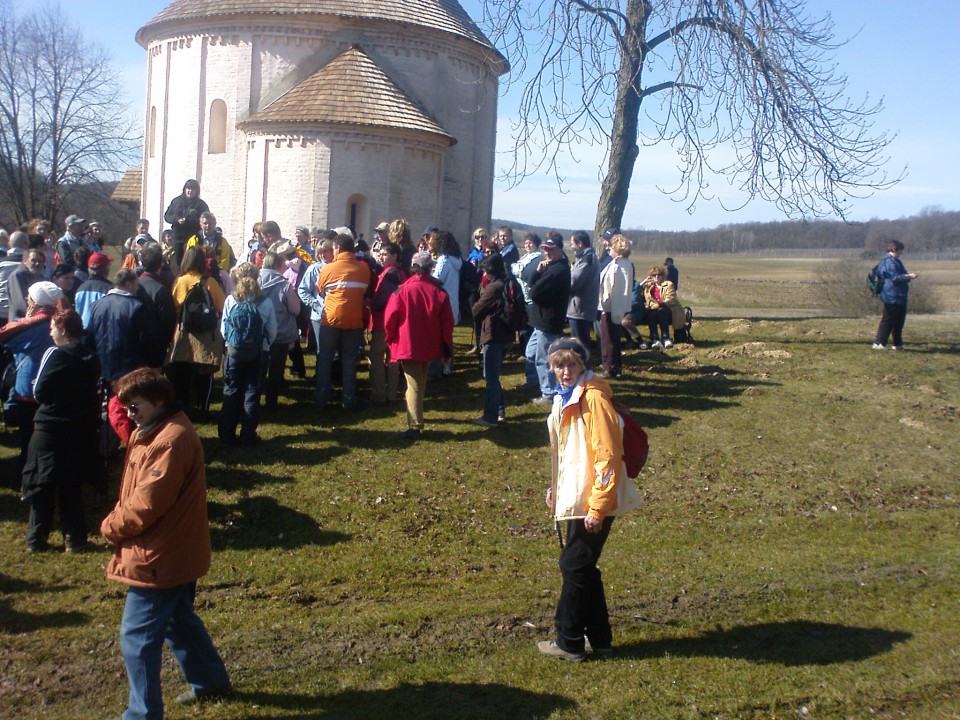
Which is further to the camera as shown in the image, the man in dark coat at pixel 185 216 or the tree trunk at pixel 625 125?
the tree trunk at pixel 625 125

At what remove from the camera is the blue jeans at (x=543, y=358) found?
10.1 m

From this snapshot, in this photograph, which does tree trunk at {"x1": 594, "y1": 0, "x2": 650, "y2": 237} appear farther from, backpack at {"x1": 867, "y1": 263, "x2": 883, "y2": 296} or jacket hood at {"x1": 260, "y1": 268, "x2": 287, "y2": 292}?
jacket hood at {"x1": 260, "y1": 268, "x2": 287, "y2": 292}

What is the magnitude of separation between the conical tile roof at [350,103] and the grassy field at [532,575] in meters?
13.3

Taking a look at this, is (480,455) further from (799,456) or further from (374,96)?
(374,96)

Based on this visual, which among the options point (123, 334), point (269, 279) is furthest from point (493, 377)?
point (123, 334)

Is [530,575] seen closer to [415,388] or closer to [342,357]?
[415,388]

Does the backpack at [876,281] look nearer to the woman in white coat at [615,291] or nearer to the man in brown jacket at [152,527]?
the woman in white coat at [615,291]

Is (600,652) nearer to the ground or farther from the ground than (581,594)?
nearer to the ground

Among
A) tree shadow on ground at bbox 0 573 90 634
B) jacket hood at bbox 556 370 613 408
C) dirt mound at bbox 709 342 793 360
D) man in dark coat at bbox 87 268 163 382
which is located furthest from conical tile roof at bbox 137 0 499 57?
jacket hood at bbox 556 370 613 408

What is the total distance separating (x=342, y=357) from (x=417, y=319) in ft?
5.91

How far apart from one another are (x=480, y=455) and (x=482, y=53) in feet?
66.4

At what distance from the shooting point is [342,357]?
10.8 m

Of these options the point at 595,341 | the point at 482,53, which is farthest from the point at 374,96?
the point at 595,341

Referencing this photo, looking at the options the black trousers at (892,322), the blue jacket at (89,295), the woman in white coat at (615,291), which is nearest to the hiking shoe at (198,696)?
the blue jacket at (89,295)
